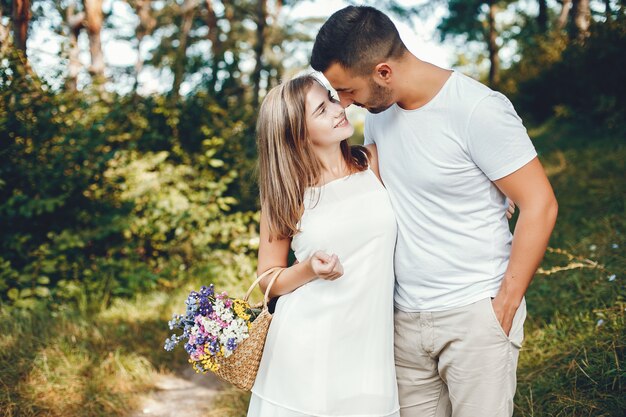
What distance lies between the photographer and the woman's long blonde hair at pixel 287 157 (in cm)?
227

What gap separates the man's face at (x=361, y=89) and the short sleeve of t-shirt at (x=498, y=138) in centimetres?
36

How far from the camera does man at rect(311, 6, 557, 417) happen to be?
192 centimetres

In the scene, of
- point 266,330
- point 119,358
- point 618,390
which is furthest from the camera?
point 119,358

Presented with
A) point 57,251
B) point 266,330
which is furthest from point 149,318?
point 266,330

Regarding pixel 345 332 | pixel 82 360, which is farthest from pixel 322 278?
pixel 82 360

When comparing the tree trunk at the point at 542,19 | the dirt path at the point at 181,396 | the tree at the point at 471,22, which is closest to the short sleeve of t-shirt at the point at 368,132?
the dirt path at the point at 181,396

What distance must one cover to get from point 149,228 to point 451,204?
4496 mm

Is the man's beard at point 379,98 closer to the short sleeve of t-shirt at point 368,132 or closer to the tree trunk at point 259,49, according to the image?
the short sleeve of t-shirt at point 368,132

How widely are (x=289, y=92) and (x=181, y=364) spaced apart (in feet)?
9.36

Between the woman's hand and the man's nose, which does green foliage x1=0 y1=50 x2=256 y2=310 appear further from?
the woman's hand

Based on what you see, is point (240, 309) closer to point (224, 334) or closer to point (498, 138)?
point (224, 334)

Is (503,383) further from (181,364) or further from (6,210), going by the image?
(6,210)

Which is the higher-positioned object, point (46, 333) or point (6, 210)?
point (6, 210)

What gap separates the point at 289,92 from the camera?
2307 millimetres
